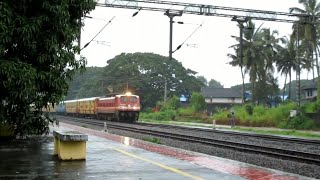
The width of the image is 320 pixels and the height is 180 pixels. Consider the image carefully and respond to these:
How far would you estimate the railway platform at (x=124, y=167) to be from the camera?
8836mm

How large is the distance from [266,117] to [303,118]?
17.9 feet

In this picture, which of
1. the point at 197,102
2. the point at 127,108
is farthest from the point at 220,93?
the point at 127,108

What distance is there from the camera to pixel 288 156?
1523 centimetres

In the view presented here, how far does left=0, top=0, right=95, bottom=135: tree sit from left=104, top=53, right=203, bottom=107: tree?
6671 centimetres

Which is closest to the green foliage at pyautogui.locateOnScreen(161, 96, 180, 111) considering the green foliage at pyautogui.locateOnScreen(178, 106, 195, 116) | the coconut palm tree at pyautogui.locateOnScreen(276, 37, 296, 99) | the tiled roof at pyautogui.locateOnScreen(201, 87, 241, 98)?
the green foliage at pyautogui.locateOnScreen(178, 106, 195, 116)

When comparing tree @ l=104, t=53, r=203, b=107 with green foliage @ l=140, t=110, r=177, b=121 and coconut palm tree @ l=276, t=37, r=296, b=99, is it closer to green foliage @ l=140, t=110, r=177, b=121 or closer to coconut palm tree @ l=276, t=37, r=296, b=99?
coconut palm tree @ l=276, t=37, r=296, b=99

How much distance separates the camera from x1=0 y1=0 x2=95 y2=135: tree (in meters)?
8.66

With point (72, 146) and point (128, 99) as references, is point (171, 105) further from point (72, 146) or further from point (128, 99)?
point (72, 146)

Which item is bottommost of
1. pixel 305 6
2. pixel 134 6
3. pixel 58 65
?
pixel 58 65

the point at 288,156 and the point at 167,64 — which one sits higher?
the point at 167,64

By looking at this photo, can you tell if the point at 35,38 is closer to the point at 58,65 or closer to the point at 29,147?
the point at 58,65

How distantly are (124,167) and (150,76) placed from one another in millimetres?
69992

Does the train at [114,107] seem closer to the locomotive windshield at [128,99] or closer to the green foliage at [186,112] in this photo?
the locomotive windshield at [128,99]

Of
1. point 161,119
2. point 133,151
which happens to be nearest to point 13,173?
point 133,151
